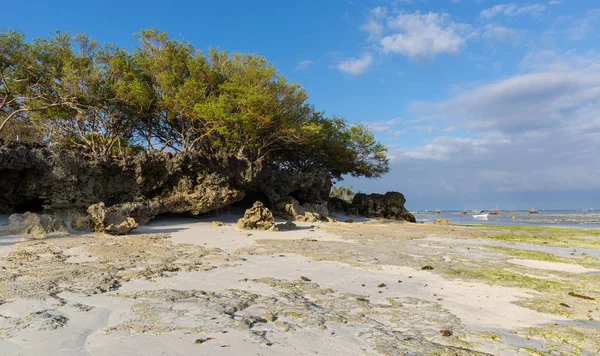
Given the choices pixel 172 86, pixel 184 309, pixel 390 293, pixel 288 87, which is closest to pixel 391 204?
pixel 288 87

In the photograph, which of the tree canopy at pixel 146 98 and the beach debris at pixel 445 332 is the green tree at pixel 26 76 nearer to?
the tree canopy at pixel 146 98

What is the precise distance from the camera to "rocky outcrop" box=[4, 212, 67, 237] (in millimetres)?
9711

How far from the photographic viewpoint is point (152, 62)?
734 inches

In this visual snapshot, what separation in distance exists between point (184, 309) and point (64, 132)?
67.7 ft

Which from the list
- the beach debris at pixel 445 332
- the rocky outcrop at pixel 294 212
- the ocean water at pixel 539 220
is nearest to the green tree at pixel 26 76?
the rocky outcrop at pixel 294 212

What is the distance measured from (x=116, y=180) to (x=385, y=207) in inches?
832

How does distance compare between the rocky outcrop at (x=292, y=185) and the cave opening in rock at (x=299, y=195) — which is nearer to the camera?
the rocky outcrop at (x=292, y=185)

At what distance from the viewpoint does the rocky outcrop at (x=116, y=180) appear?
12672mm

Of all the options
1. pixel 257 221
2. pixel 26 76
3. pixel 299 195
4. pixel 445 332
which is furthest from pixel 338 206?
pixel 445 332

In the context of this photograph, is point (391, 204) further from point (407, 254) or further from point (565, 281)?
point (565, 281)

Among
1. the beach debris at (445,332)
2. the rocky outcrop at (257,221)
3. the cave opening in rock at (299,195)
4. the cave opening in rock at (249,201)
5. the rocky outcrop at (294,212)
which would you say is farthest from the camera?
the cave opening in rock at (299,195)

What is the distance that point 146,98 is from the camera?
17516 millimetres

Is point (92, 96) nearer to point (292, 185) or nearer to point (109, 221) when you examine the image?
point (109, 221)

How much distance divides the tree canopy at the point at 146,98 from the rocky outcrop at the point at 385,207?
25.7ft
